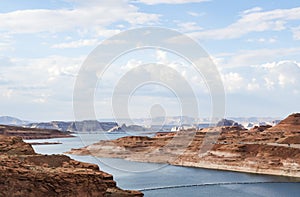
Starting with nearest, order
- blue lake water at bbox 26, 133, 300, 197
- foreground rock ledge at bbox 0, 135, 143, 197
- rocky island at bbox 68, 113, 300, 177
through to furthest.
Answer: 1. foreground rock ledge at bbox 0, 135, 143, 197
2. blue lake water at bbox 26, 133, 300, 197
3. rocky island at bbox 68, 113, 300, 177

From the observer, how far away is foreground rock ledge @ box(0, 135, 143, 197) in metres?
36.5

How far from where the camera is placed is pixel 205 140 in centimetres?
14662

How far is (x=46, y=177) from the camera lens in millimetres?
37312

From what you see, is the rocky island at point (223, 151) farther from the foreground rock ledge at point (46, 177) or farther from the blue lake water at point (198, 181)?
the foreground rock ledge at point (46, 177)

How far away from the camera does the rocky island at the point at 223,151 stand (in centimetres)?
10062

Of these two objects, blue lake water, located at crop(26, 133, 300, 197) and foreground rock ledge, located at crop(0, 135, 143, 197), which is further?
blue lake water, located at crop(26, 133, 300, 197)

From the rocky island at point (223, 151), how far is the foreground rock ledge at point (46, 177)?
65376mm

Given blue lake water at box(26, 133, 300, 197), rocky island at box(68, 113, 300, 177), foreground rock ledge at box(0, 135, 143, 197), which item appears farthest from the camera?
rocky island at box(68, 113, 300, 177)

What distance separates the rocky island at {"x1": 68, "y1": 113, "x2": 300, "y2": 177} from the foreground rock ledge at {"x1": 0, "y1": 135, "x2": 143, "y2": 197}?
65376mm

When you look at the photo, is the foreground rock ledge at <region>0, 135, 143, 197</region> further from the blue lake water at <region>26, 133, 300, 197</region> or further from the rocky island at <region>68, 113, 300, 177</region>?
the rocky island at <region>68, 113, 300, 177</region>

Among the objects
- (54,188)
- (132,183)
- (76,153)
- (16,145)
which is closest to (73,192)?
(54,188)

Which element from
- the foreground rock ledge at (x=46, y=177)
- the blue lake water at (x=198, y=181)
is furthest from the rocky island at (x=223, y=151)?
the foreground rock ledge at (x=46, y=177)

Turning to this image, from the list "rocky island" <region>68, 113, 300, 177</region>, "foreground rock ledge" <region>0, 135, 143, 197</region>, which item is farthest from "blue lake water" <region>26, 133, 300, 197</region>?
"foreground rock ledge" <region>0, 135, 143, 197</region>

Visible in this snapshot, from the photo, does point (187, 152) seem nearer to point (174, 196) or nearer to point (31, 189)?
point (174, 196)
